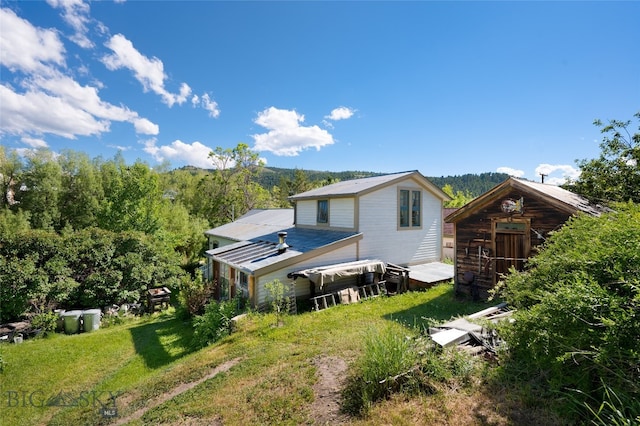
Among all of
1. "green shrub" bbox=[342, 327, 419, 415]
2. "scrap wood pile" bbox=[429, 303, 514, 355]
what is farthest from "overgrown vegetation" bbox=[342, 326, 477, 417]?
"scrap wood pile" bbox=[429, 303, 514, 355]

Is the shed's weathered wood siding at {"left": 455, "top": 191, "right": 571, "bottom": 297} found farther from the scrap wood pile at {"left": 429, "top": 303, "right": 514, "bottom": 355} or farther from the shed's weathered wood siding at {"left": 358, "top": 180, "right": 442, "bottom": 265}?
the scrap wood pile at {"left": 429, "top": 303, "right": 514, "bottom": 355}

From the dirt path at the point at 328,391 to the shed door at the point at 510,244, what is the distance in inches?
247

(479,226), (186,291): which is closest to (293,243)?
(186,291)

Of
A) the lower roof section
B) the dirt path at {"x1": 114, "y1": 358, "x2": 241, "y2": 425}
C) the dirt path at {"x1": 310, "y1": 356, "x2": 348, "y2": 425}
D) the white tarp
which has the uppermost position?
the lower roof section

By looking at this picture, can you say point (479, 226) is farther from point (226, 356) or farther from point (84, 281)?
point (84, 281)

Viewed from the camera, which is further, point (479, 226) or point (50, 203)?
point (50, 203)

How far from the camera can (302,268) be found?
11625 millimetres

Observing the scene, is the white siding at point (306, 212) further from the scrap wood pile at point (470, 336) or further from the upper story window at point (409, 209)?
the scrap wood pile at point (470, 336)

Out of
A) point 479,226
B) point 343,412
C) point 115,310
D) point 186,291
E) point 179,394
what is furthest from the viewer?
point 115,310

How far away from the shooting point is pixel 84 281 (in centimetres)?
1385

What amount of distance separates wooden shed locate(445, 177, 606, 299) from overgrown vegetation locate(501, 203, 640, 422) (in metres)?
4.77

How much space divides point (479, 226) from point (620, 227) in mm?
6941

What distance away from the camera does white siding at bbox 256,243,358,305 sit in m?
10.8

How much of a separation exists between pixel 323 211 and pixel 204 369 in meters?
9.69
